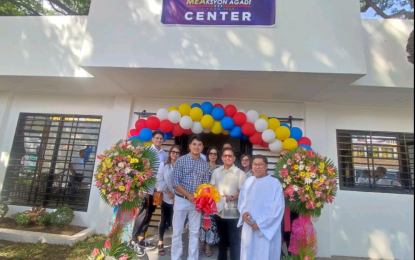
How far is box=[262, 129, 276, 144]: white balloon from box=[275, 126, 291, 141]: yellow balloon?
3.1 inches

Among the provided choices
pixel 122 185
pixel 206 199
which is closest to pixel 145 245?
pixel 122 185

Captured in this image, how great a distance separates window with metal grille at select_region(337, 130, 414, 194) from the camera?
423 centimetres

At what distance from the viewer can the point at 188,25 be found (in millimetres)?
3459

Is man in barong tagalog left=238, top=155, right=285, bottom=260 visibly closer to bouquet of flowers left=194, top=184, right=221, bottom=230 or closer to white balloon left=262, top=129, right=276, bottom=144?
bouquet of flowers left=194, top=184, right=221, bottom=230

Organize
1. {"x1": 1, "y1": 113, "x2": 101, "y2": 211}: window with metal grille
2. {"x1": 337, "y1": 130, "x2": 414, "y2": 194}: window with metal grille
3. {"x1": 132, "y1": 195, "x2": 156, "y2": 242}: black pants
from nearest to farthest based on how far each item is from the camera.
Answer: {"x1": 132, "y1": 195, "x2": 156, "y2": 242}: black pants, {"x1": 337, "y1": 130, "x2": 414, "y2": 194}: window with metal grille, {"x1": 1, "y1": 113, "x2": 101, "y2": 211}: window with metal grille

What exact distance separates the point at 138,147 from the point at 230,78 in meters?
1.80

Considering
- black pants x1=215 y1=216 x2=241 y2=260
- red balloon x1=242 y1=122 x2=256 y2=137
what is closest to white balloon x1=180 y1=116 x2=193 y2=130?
red balloon x1=242 y1=122 x2=256 y2=137

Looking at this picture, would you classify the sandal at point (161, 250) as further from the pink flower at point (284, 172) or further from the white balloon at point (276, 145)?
the white balloon at point (276, 145)

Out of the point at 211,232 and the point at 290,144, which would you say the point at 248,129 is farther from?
the point at 211,232

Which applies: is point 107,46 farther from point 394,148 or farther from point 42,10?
point 394,148

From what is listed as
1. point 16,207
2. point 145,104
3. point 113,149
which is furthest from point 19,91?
point 113,149

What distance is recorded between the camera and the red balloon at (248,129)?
3.85m

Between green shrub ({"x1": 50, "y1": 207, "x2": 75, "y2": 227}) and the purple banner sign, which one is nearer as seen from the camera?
the purple banner sign

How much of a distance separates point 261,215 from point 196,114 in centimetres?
201
